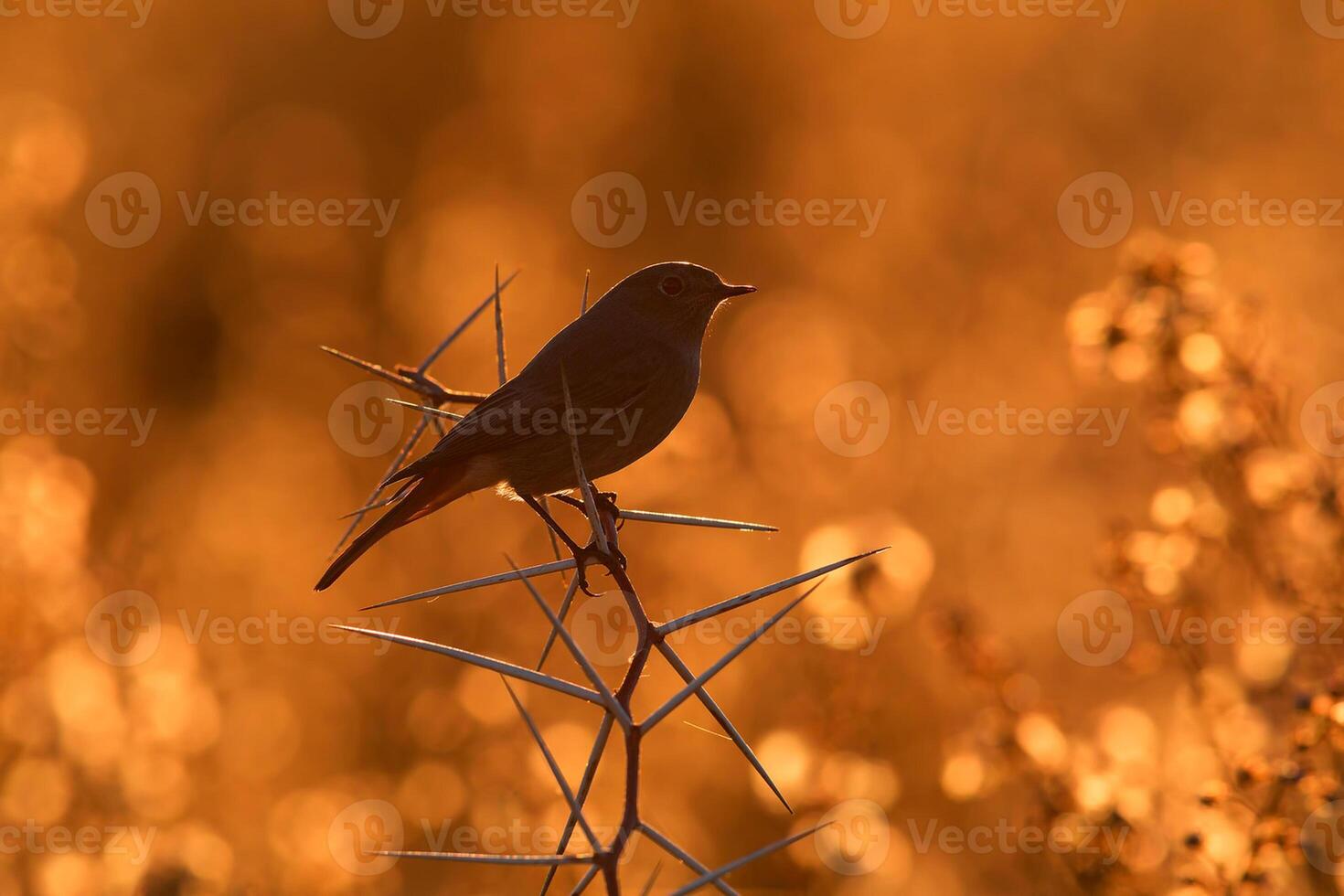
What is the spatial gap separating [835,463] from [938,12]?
541 cm

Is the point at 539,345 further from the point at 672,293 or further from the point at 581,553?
the point at 581,553

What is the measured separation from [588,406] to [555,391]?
13 centimetres

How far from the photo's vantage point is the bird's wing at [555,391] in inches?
168

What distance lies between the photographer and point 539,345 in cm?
920

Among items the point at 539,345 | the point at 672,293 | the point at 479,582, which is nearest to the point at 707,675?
the point at 479,582

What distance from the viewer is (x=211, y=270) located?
10352mm

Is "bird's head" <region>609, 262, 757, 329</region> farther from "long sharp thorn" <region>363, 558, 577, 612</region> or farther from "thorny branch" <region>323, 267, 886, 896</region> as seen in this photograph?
"long sharp thorn" <region>363, 558, 577, 612</region>

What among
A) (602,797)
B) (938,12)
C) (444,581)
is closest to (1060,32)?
(938,12)

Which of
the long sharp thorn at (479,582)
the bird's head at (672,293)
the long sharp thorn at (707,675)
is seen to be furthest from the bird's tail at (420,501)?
the long sharp thorn at (707,675)

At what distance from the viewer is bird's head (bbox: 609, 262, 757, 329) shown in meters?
4.77

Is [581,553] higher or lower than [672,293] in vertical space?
lower

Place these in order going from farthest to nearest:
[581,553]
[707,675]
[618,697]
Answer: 1. [581,553]
2. [618,697]
3. [707,675]

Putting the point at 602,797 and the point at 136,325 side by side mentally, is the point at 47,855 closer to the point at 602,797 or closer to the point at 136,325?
the point at 602,797

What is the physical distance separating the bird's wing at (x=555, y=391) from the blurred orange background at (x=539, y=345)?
3.90ft
